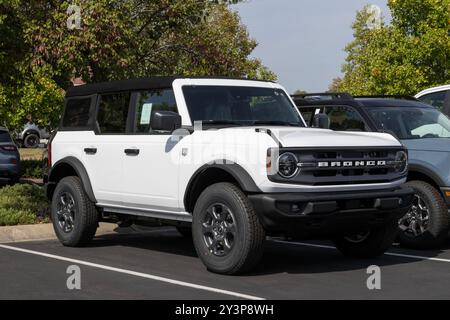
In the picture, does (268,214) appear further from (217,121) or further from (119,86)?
(119,86)

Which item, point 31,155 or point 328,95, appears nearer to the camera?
point 328,95

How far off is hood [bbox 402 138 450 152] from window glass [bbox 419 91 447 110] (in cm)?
205

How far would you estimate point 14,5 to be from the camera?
13.5m

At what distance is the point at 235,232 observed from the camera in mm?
7379

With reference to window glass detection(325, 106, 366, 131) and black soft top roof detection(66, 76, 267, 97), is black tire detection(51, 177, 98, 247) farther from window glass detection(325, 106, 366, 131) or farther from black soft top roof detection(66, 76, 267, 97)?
window glass detection(325, 106, 366, 131)

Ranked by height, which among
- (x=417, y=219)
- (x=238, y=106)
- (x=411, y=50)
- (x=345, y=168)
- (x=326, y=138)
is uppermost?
(x=411, y=50)

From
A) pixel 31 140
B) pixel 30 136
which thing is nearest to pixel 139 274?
pixel 30 136

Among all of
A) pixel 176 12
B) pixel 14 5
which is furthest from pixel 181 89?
pixel 176 12

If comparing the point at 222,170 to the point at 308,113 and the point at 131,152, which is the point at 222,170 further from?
the point at 308,113

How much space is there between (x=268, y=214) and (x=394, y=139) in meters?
1.92

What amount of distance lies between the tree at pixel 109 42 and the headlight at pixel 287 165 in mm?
6383

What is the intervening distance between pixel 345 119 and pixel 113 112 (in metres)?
2.97

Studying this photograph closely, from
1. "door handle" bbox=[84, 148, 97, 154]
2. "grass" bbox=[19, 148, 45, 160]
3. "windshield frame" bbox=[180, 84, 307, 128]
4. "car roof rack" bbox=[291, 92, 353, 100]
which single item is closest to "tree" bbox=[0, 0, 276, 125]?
"door handle" bbox=[84, 148, 97, 154]
